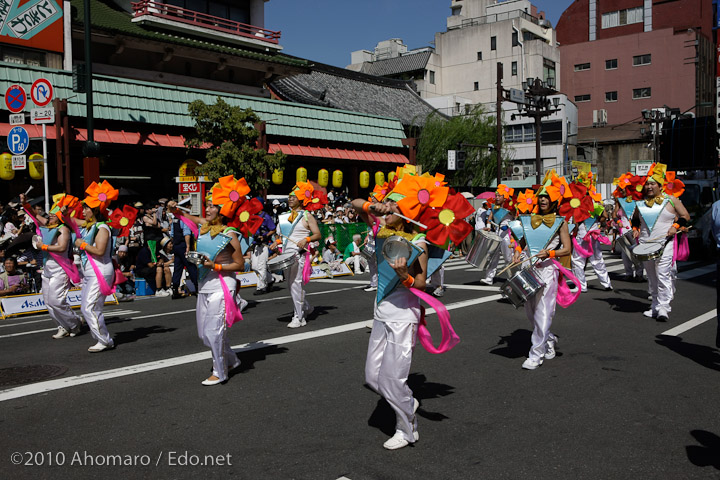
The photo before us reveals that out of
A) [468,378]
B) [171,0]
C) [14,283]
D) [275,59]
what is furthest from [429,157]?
[468,378]

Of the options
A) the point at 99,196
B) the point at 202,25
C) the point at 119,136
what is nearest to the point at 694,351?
the point at 99,196

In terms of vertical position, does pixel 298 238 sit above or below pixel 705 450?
above

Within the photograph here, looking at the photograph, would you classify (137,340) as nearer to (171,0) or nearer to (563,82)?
(171,0)

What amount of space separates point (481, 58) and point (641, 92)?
51.2 feet

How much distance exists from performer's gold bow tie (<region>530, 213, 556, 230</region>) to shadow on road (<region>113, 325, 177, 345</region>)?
560cm

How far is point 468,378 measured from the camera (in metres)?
7.00

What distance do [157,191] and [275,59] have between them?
929 centimetres

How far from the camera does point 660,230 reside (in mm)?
10484

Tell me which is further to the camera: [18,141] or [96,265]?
[18,141]

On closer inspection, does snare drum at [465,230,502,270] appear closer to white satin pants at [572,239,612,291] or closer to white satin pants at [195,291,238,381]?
white satin pants at [195,291,238,381]

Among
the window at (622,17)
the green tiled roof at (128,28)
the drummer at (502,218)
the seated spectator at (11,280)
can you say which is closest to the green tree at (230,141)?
the green tiled roof at (128,28)

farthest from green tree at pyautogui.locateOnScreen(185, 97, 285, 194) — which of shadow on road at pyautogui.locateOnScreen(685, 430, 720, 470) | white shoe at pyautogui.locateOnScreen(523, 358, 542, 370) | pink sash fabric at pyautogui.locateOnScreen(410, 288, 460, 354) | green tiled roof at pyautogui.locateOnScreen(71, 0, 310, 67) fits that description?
shadow on road at pyautogui.locateOnScreen(685, 430, 720, 470)

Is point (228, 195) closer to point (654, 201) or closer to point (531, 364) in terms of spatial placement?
point (531, 364)

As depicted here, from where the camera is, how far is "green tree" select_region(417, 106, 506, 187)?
4234cm
